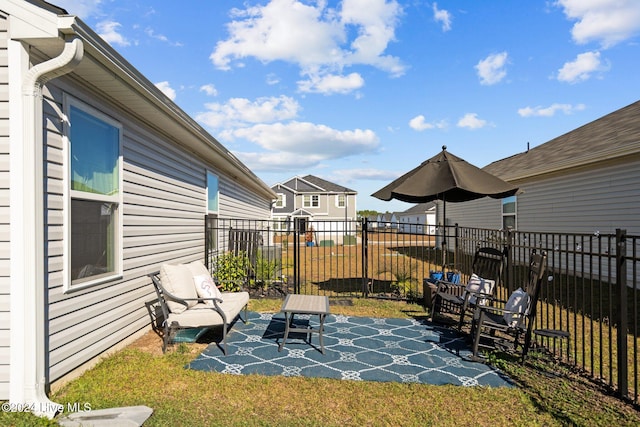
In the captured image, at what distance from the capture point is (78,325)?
12.3 ft

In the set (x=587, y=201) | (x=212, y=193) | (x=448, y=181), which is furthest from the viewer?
(x=587, y=201)

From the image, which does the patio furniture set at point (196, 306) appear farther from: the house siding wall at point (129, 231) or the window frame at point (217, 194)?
the window frame at point (217, 194)

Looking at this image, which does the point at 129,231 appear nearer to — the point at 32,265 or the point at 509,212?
the point at 32,265

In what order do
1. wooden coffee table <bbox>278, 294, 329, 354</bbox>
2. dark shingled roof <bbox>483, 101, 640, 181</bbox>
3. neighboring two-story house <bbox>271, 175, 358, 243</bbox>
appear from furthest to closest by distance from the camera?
neighboring two-story house <bbox>271, 175, 358, 243</bbox>, dark shingled roof <bbox>483, 101, 640, 181</bbox>, wooden coffee table <bbox>278, 294, 329, 354</bbox>

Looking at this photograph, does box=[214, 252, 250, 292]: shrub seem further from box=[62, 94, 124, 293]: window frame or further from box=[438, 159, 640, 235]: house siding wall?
box=[438, 159, 640, 235]: house siding wall

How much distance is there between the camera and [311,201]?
127 feet

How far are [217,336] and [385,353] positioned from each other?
243cm

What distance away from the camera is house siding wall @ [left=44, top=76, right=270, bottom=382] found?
3.41 metres

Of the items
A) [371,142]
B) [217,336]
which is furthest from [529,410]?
[371,142]

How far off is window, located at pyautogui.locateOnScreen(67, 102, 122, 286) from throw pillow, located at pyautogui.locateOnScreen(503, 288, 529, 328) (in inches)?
189

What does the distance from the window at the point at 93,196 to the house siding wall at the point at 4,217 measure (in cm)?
56

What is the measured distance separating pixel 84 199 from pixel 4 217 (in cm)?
90

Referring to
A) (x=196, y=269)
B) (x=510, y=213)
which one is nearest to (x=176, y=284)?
(x=196, y=269)

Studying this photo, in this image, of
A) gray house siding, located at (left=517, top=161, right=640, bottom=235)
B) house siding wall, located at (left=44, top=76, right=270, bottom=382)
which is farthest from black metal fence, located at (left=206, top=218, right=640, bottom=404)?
house siding wall, located at (left=44, top=76, right=270, bottom=382)
